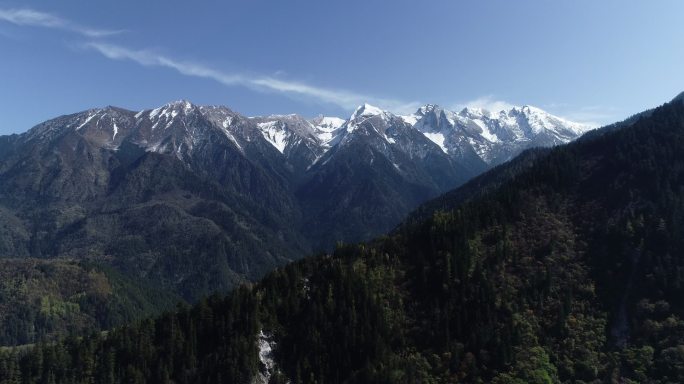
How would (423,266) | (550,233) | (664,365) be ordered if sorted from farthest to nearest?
(550,233) → (423,266) → (664,365)

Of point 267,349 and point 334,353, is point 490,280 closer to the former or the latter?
point 334,353

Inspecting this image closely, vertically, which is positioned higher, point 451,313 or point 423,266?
point 423,266

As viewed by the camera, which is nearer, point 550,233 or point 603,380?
point 603,380

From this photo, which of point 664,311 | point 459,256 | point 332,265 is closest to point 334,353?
point 332,265

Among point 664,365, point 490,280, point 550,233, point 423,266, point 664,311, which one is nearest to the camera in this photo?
point 664,365

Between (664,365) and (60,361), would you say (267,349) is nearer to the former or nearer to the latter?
(60,361)

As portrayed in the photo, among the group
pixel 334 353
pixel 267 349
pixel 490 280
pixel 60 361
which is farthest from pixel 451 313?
pixel 60 361

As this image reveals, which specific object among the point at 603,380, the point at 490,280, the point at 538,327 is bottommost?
the point at 603,380
